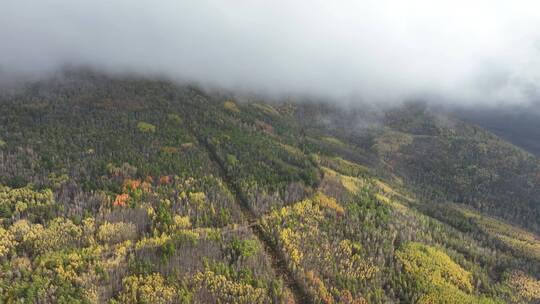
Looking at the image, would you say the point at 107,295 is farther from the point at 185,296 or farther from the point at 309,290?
the point at 309,290

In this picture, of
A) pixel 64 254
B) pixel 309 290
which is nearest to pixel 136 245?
pixel 64 254

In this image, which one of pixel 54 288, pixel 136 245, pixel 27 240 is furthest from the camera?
pixel 136 245

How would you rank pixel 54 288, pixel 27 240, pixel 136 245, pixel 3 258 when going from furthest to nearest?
pixel 136 245, pixel 27 240, pixel 3 258, pixel 54 288

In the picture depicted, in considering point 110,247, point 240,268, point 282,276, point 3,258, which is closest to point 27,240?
point 3,258

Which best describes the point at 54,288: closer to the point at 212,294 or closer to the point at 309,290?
the point at 212,294

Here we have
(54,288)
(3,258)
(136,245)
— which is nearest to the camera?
(54,288)

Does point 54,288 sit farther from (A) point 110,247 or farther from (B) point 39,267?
(A) point 110,247

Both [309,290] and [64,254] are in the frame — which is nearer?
[64,254]

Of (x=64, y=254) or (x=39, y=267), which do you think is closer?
(x=39, y=267)
